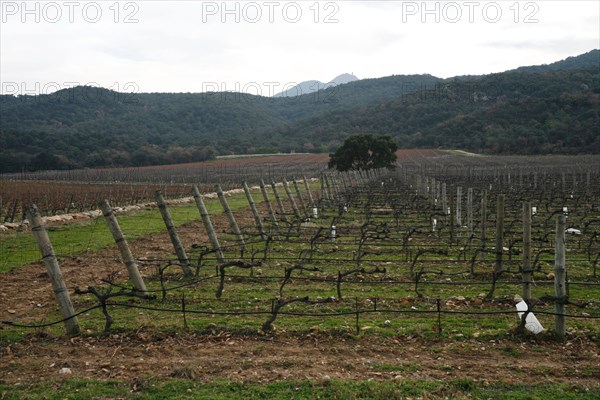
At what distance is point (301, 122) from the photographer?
147m

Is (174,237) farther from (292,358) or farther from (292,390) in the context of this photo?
(292,390)

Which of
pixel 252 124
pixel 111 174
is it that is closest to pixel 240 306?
pixel 111 174

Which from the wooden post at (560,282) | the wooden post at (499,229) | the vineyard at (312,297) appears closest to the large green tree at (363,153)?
the vineyard at (312,297)

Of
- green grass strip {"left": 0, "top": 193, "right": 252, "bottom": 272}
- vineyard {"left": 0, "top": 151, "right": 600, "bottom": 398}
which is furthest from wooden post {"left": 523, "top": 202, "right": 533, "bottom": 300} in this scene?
green grass strip {"left": 0, "top": 193, "right": 252, "bottom": 272}

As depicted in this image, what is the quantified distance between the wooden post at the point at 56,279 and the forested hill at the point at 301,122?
255 feet

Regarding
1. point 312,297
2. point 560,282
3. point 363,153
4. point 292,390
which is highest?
point 363,153

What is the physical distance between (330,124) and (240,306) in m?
127

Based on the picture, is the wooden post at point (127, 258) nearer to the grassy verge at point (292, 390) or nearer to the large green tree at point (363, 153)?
the grassy verge at point (292, 390)

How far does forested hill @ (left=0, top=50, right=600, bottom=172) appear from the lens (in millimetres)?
84938

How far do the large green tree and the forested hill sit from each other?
3762cm

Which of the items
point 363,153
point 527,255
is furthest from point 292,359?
point 363,153

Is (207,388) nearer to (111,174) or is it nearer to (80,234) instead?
(80,234)

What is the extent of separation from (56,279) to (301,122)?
141092mm

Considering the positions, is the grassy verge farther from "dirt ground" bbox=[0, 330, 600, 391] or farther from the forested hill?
the forested hill
